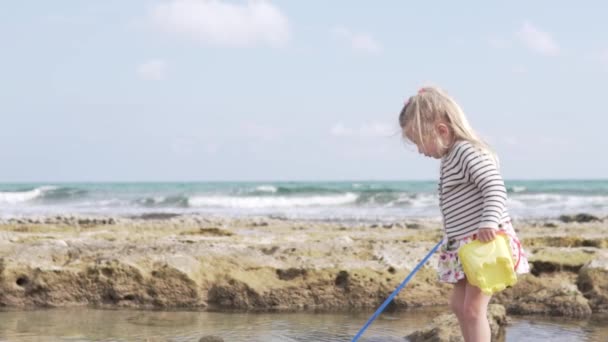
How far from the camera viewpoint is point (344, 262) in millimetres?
6336

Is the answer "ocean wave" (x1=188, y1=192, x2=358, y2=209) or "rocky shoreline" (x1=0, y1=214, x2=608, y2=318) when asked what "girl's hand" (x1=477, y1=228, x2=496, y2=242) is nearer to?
"rocky shoreline" (x1=0, y1=214, x2=608, y2=318)

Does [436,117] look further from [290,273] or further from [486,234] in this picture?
[290,273]

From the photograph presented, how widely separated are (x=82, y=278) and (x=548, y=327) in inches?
140

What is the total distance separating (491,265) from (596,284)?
2912 millimetres

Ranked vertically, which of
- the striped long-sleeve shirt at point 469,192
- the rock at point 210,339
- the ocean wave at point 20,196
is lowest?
the ocean wave at point 20,196

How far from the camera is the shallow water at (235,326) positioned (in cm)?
520

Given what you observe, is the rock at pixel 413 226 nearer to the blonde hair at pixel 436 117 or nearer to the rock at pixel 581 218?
the rock at pixel 581 218

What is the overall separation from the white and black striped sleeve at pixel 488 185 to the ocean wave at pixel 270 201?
2998cm

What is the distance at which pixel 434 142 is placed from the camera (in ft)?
12.3

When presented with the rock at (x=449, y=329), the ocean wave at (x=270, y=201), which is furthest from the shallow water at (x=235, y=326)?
the ocean wave at (x=270, y=201)

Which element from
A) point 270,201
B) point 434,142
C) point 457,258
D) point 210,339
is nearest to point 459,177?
point 434,142

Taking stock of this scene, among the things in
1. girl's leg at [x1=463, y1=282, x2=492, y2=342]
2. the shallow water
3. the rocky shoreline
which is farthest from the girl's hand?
the rocky shoreline

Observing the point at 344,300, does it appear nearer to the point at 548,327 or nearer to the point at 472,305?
the point at 548,327

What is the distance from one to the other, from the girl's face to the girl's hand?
0.45 meters
